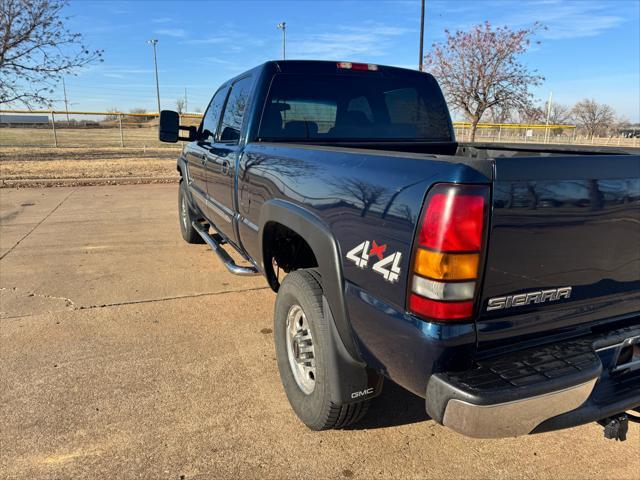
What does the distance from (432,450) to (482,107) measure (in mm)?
19954

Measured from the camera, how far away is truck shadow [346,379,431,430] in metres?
2.65

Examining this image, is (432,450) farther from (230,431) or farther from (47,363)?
(47,363)

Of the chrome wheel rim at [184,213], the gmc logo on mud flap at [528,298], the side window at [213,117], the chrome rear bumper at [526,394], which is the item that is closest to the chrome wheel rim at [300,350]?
the chrome rear bumper at [526,394]

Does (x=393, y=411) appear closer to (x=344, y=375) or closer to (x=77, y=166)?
(x=344, y=375)

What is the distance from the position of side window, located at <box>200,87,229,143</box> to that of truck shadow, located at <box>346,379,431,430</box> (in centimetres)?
294

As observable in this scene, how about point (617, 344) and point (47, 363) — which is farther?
point (47, 363)

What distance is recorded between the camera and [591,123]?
61.8m

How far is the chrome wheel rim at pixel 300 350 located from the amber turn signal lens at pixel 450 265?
41.3 inches

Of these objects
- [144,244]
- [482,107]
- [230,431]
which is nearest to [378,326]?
[230,431]

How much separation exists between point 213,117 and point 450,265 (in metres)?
3.96

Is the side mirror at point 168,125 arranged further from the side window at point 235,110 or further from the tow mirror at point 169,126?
the side window at point 235,110

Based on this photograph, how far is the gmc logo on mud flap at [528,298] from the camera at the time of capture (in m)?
1.67

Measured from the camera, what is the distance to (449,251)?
5.11ft

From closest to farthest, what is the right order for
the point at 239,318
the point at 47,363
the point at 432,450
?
the point at 432,450, the point at 47,363, the point at 239,318
